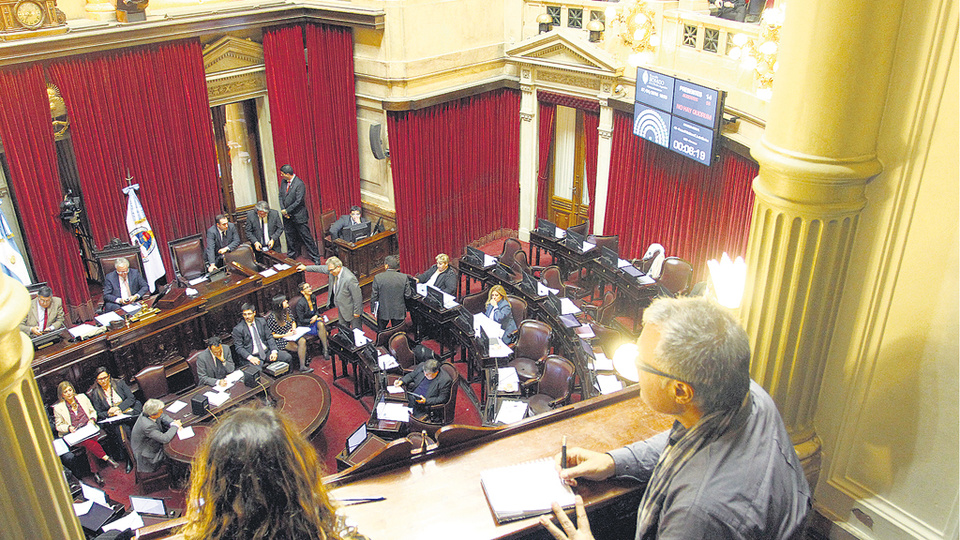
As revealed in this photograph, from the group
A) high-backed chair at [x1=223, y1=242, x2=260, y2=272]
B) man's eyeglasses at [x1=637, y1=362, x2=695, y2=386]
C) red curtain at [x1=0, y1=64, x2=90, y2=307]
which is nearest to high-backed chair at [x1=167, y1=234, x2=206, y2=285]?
high-backed chair at [x1=223, y1=242, x2=260, y2=272]

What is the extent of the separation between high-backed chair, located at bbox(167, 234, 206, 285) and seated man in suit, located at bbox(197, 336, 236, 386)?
2.49m

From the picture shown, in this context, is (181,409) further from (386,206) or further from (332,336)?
(386,206)

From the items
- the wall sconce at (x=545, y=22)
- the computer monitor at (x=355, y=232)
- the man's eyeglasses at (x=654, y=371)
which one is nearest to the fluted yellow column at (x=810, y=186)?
the man's eyeglasses at (x=654, y=371)

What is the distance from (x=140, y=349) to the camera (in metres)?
7.98

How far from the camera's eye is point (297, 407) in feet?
22.8

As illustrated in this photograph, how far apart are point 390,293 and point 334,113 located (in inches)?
141

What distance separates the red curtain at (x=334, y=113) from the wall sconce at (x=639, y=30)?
3971mm

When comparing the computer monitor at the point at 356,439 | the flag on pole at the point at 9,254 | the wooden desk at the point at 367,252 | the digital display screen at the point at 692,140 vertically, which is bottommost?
the wooden desk at the point at 367,252

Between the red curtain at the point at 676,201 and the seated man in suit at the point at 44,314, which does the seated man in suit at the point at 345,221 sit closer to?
the seated man in suit at the point at 44,314

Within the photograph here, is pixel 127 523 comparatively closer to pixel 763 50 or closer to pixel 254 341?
pixel 254 341

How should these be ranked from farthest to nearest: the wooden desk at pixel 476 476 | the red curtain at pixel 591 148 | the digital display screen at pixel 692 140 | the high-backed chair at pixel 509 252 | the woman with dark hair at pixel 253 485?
1. the red curtain at pixel 591 148
2. the high-backed chair at pixel 509 252
3. the digital display screen at pixel 692 140
4. the wooden desk at pixel 476 476
5. the woman with dark hair at pixel 253 485

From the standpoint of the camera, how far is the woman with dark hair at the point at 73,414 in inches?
264

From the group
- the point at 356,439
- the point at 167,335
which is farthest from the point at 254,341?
the point at 356,439

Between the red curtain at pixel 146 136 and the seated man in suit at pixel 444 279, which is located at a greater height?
the red curtain at pixel 146 136
